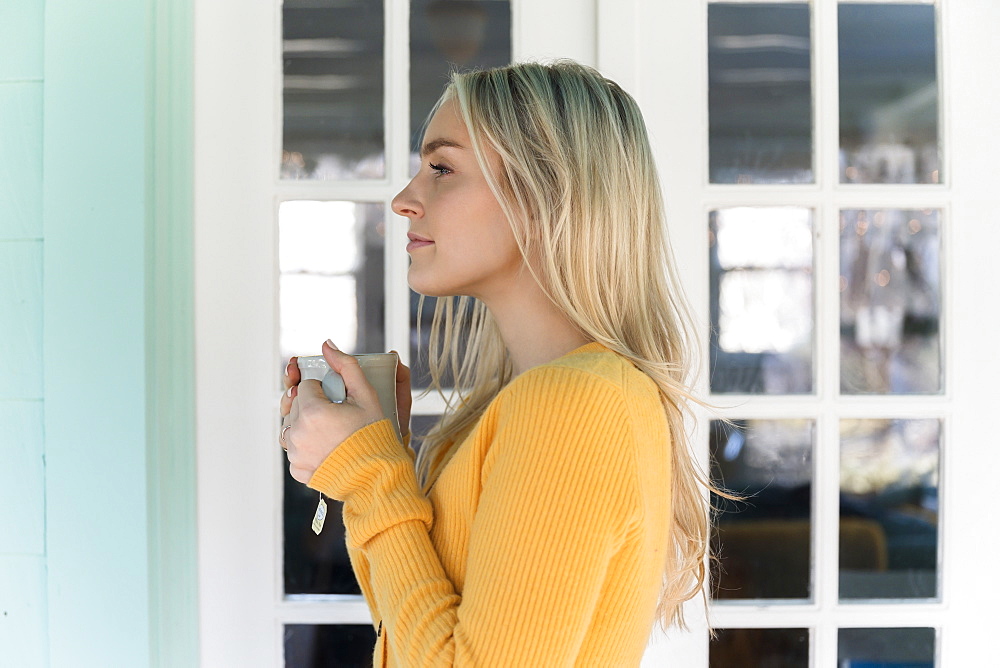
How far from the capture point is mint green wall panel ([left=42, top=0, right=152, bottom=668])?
1.20 metres

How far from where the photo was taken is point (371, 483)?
0.77 meters

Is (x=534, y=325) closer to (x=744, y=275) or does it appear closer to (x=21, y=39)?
(x=744, y=275)

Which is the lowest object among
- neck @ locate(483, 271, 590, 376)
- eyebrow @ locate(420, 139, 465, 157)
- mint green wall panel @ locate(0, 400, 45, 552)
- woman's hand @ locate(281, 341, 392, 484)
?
mint green wall panel @ locate(0, 400, 45, 552)

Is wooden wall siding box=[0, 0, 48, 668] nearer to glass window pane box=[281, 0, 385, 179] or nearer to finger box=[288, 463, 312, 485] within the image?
glass window pane box=[281, 0, 385, 179]

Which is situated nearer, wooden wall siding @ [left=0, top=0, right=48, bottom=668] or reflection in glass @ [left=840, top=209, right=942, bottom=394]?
wooden wall siding @ [left=0, top=0, right=48, bottom=668]

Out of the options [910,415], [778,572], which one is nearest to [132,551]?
[778,572]

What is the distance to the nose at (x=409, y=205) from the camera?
861 mm

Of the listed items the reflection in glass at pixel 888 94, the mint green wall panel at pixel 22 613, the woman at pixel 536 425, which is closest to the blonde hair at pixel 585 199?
the woman at pixel 536 425

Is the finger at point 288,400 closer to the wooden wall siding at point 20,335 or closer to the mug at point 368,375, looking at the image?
the mug at point 368,375

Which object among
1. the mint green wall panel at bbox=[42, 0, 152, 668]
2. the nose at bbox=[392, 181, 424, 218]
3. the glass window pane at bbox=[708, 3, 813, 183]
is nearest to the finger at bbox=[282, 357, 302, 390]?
the nose at bbox=[392, 181, 424, 218]

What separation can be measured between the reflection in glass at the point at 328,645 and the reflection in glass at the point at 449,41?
91cm

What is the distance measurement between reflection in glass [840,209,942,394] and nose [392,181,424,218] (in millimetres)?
932

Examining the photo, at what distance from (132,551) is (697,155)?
4.04ft

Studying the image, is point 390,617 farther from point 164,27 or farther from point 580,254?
point 164,27
